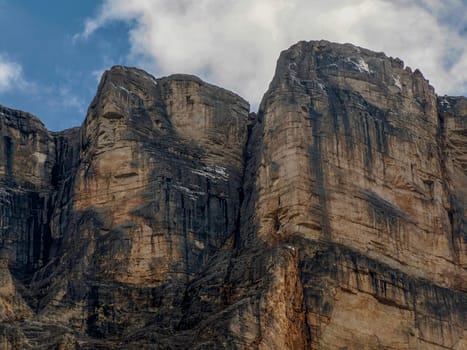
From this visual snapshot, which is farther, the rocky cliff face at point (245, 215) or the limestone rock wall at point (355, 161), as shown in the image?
the limestone rock wall at point (355, 161)

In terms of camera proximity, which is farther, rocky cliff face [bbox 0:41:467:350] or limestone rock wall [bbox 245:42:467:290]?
limestone rock wall [bbox 245:42:467:290]

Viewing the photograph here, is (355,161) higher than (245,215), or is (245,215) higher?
(355,161)

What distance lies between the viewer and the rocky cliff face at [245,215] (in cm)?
9500

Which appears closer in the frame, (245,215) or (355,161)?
(355,161)

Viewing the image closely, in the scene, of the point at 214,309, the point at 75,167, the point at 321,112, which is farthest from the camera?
the point at 75,167

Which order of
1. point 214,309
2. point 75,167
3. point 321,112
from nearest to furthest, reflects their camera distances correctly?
point 214,309 < point 321,112 < point 75,167

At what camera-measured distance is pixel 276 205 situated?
100375mm

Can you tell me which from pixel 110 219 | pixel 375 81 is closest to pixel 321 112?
pixel 375 81

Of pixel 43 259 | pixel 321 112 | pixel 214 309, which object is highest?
pixel 321 112

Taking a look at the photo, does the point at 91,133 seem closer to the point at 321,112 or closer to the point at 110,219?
the point at 110,219

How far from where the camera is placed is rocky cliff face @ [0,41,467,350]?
95.0 metres

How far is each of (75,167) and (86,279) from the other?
13.1 meters

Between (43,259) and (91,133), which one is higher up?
(91,133)

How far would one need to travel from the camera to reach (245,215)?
341 feet
